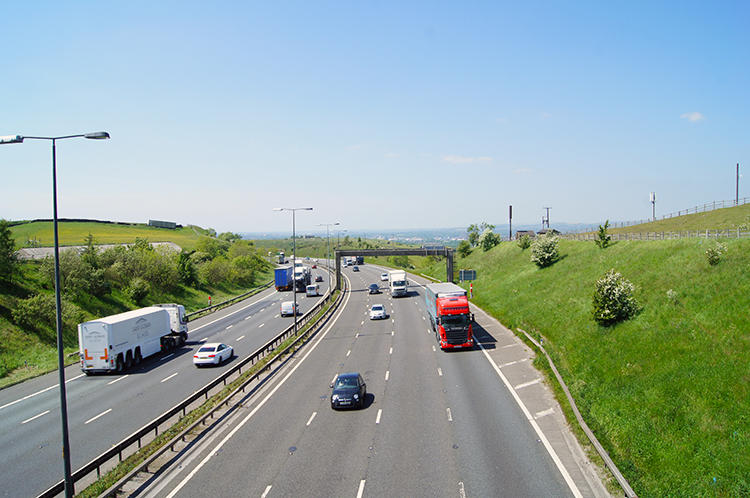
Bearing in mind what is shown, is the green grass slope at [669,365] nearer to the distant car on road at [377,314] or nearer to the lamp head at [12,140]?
the distant car on road at [377,314]

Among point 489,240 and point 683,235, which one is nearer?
point 683,235

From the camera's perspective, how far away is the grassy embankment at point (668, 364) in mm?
14469

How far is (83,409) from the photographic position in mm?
23469

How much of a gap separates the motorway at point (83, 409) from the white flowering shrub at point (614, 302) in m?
26.8

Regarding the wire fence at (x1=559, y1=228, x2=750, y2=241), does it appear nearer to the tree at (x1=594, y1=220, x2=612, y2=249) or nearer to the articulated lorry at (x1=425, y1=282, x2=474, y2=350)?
the tree at (x1=594, y1=220, x2=612, y2=249)

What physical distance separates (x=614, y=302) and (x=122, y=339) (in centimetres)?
3487

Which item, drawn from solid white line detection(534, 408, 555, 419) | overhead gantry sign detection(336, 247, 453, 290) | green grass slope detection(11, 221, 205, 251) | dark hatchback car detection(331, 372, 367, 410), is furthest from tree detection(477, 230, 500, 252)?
dark hatchback car detection(331, 372, 367, 410)

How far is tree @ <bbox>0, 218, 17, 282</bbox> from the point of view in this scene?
4172 centimetres

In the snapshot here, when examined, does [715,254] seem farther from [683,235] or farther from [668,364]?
[683,235]

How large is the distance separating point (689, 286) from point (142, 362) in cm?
4074

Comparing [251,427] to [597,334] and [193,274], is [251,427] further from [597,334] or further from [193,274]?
[193,274]

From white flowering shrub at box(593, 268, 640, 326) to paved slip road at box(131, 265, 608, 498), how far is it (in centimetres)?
604

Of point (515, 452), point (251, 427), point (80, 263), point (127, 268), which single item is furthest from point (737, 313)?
point (127, 268)

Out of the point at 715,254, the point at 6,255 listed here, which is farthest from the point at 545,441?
the point at 6,255
